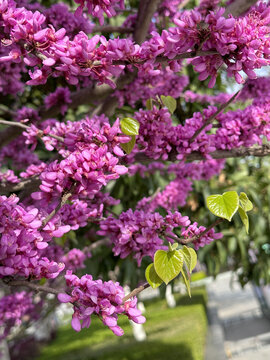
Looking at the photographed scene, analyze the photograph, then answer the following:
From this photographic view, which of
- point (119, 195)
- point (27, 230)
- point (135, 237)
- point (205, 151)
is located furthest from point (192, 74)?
point (27, 230)

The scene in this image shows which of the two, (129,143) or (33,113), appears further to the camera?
(33,113)

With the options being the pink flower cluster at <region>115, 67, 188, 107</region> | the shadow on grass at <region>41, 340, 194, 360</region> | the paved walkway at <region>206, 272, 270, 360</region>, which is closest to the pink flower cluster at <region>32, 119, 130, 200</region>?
the pink flower cluster at <region>115, 67, 188, 107</region>

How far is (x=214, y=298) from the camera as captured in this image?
27547 millimetres

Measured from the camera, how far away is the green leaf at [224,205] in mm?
1440

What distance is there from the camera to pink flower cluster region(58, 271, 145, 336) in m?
1.41

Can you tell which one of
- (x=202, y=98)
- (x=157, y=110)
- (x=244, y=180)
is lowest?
(x=244, y=180)

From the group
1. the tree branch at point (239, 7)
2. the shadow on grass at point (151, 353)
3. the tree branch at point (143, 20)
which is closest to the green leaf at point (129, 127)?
the tree branch at point (239, 7)

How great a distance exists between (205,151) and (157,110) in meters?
0.34

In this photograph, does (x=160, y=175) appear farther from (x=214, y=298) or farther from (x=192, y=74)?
(x=214, y=298)

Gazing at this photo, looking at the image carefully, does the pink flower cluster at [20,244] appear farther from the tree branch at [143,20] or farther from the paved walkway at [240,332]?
the paved walkway at [240,332]

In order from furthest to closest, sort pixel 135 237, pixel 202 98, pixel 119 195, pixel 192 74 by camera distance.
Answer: pixel 192 74, pixel 119 195, pixel 202 98, pixel 135 237

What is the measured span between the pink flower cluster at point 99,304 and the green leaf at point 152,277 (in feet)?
0.33

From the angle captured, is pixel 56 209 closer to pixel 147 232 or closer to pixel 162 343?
pixel 147 232

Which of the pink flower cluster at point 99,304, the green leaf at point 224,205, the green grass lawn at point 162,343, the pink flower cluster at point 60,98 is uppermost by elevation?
the green leaf at point 224,205
